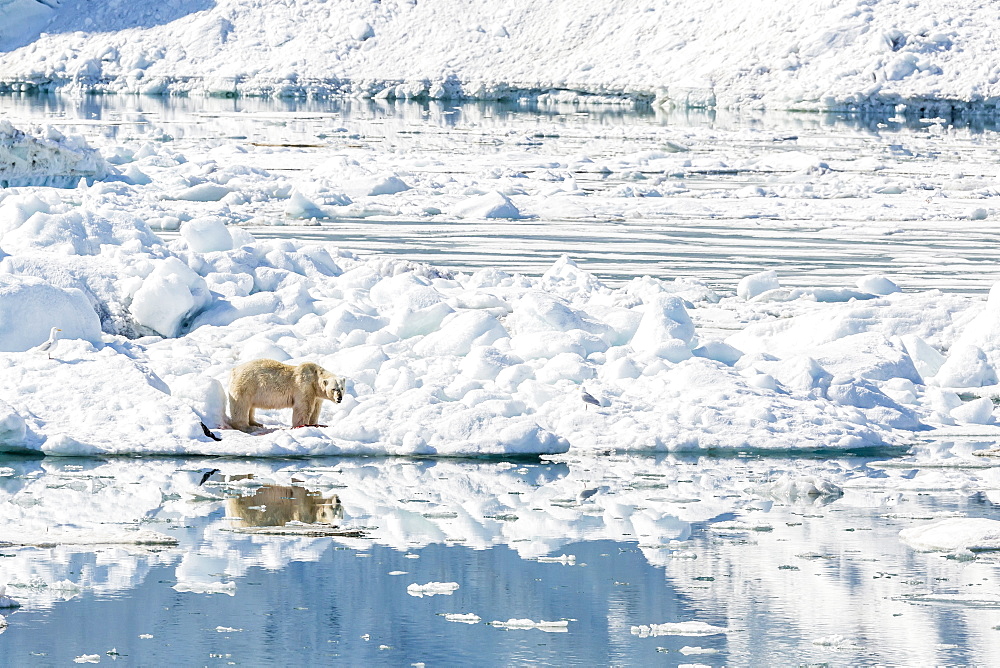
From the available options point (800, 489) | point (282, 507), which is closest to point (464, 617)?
point (282, 507)

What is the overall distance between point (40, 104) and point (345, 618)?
40.9m

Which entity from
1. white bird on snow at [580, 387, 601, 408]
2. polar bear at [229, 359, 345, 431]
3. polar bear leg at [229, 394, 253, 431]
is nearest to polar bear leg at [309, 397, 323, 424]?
polar bear at [229, 359, 345, 431]

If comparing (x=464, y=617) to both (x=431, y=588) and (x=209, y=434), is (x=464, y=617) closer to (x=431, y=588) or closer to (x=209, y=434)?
(x=431, y=588)

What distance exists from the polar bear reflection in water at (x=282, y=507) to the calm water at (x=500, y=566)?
0.7 inches

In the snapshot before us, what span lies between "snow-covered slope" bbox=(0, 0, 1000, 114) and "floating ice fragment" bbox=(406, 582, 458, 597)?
39985mm

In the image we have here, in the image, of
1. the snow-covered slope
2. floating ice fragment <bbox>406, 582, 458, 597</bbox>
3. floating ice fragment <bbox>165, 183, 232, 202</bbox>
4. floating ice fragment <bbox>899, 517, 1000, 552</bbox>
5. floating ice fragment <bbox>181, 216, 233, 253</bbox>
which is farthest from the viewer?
the snow-covered slope

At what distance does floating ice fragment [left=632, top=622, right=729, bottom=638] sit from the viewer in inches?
167

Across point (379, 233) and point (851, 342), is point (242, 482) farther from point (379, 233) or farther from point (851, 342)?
point (379, 233)

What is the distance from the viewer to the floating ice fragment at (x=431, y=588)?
4.56 metres

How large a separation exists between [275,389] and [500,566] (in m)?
1.88

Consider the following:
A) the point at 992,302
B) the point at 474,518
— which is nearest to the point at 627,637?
the point at 474,518

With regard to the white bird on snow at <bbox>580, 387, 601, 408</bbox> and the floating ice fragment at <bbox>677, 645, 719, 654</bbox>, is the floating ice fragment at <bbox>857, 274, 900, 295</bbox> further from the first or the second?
the floating ice fragment at <bbox>677, 645, 719, 654</bbox>

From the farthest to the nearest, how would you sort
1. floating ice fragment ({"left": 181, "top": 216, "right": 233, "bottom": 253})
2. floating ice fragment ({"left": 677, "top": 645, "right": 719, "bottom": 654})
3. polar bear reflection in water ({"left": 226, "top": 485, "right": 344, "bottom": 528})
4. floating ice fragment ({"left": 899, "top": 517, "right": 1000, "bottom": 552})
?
floating ice fragment ({"left": 181, "top": 216, "right": 233, "bottom": 253}), polar bear reflection in water ({"left": 226, "top": 485, "right": 344, "bottom": 528}), floating ice fragment ({"left": 899, "top": 517, "right": 1000, "bottom": 552}), floating ice fragment ({"left": 677, "top": 645, "right": 719, "bottom": 654})

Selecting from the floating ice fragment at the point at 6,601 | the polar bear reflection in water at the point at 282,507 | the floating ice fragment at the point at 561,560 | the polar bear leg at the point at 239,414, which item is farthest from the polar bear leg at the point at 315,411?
the floating ice fragment at the point at 6,601
